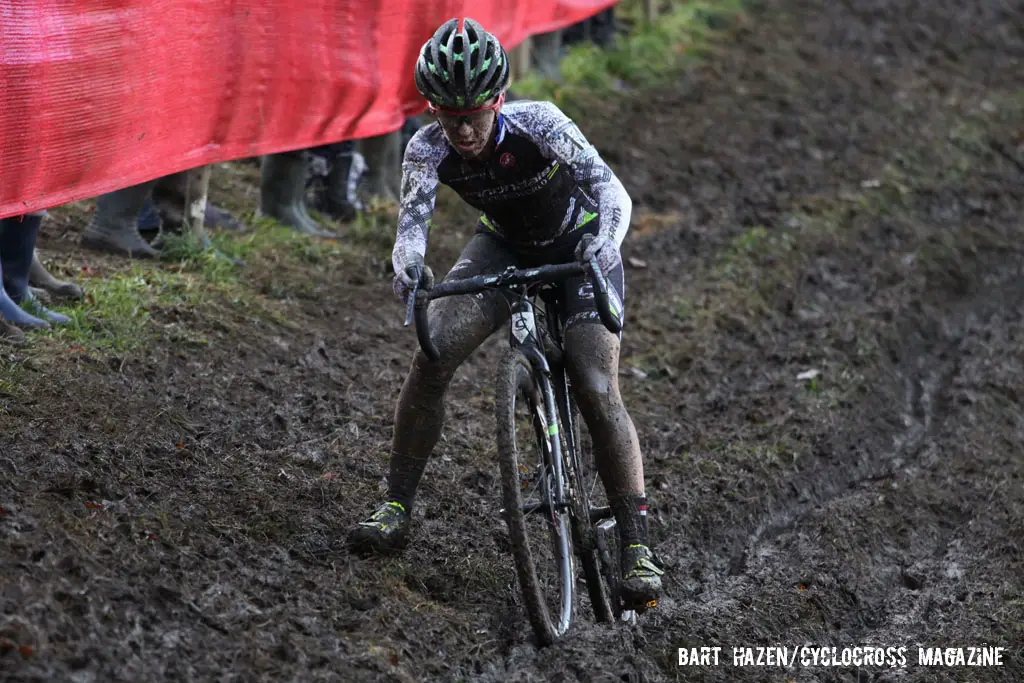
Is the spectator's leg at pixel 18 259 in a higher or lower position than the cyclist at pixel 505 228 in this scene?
lower

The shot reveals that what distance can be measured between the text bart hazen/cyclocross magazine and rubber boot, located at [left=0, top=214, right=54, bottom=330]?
377 centimetres

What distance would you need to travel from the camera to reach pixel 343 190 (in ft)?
31.7

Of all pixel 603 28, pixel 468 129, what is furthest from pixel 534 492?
pixel 603 28

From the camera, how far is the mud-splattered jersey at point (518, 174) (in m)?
4.89

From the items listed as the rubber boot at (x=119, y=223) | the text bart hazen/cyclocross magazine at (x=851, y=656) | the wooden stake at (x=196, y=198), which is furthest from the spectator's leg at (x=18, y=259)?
the text bart hazen/cyclocross magazine at (x=851, y=656)

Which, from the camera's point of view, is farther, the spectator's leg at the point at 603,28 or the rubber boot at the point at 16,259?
the spectator's leg at the point at 603,28

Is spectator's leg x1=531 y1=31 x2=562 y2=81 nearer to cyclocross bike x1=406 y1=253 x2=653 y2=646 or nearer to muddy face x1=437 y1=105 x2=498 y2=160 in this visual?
cyclocross bike x1=406 y1=253 x2=653 y2=646

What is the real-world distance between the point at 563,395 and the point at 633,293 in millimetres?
4424

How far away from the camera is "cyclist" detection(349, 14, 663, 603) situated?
4730mm

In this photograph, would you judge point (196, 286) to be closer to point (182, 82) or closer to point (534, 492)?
point (182, 82)

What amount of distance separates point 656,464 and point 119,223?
3.66m

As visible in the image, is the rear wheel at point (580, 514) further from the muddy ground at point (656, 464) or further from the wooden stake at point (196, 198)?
the wooden stake at point (196, 198)

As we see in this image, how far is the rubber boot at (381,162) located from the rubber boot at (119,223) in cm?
255

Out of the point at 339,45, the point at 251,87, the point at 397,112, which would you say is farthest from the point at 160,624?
the point at 397,112
